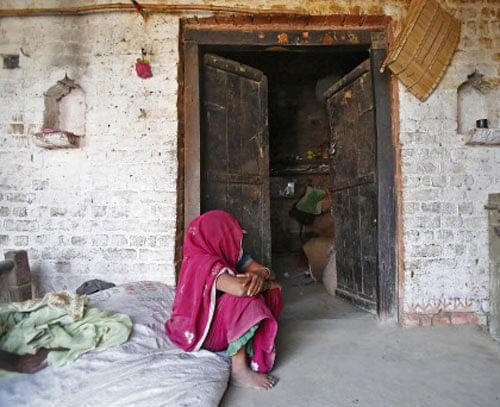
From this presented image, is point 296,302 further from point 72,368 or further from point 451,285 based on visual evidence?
point 72,368

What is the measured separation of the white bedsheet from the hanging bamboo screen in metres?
2.77

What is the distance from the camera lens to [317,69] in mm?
6074

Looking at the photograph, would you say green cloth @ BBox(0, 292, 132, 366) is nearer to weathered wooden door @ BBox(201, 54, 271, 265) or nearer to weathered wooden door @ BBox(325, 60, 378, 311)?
weathered wooden door @ BBox(201, 54, 271, 265)

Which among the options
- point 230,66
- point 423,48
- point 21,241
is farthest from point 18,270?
point 423,48

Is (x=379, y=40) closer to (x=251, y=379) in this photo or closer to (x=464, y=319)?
(x=464, y=319)

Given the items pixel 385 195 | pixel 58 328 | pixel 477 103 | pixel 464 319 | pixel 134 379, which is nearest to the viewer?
pixel 134 379

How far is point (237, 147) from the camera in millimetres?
3289

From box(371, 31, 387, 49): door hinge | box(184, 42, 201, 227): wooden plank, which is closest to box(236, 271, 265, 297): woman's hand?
box(184, 42, 201, 227): wooden plank

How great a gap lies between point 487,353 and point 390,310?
739 millimetres

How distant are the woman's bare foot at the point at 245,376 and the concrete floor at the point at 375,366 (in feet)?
0.13

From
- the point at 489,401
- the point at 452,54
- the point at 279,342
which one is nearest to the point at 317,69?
the point at 452,54

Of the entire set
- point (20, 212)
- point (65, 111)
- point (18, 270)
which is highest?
point (65, 111)

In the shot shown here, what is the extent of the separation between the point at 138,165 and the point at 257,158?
117 centimetres

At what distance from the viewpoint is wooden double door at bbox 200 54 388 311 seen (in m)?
3.14
